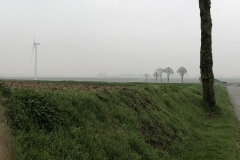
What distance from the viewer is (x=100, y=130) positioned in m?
5.35

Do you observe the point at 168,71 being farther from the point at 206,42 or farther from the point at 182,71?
the point at 206,42

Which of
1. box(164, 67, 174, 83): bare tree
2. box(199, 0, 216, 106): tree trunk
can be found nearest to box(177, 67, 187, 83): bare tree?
box(164, 67, 174, 83): bare tree

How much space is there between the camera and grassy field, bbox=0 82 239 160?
405 centimetres

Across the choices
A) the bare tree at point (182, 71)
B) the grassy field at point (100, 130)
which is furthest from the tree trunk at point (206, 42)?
the bare tree at point (182, 71)

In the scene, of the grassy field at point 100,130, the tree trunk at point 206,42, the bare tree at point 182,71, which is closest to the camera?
the grassy field at point 100,130

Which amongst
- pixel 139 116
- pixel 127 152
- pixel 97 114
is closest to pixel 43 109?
pixel 97 114

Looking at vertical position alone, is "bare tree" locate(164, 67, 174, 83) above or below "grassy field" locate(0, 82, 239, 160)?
above

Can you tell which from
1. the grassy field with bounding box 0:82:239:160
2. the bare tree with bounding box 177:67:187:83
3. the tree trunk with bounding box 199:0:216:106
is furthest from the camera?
the bare tree with bounding box 177:67:187:83

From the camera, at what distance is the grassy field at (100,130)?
4.05 metres

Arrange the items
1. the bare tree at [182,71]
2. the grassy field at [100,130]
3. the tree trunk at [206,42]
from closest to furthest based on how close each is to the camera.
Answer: the grassy field at [100,130], the tree trunk at [206,42], the bare tree at [182,71]

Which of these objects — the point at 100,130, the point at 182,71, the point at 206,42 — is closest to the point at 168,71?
the point at 182,71

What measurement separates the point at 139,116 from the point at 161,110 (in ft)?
7.74

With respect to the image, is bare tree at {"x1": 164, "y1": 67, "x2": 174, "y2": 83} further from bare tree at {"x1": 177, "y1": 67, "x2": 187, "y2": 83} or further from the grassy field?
the grassy field

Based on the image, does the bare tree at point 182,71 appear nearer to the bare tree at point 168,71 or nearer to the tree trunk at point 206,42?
the bare tree at point 168,71
